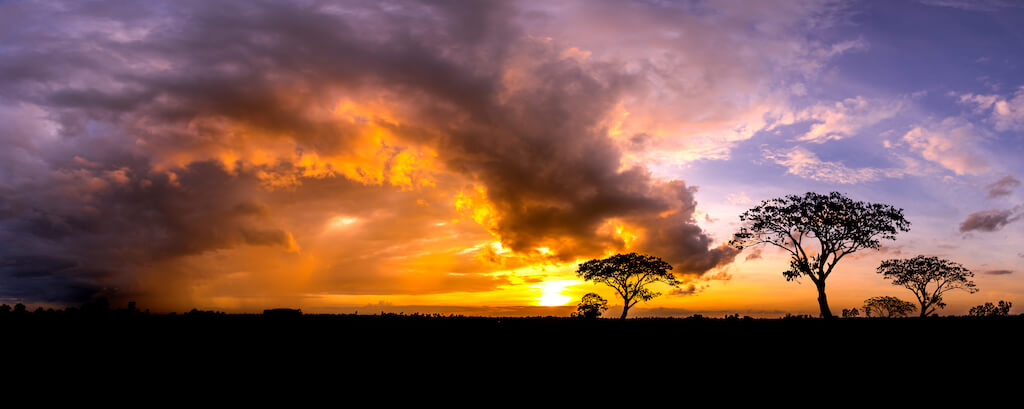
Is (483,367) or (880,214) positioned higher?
(880,214)

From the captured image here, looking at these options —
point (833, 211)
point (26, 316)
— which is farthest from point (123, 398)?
point (833, 211)

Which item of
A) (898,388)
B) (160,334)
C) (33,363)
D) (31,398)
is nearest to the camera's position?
(31,398)

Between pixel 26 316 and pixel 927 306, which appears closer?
pixel 26 316

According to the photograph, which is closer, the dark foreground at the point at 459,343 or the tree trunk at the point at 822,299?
the dark foreground at the point at 459,343

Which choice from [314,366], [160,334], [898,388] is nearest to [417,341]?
[314,366]

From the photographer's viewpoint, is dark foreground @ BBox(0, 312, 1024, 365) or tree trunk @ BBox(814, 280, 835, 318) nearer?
dark foreground @ BBox(0, 312, 1024, 365)

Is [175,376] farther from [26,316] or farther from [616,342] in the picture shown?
[26,316]

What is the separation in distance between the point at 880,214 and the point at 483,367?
2490 inches

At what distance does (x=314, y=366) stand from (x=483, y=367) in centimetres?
447

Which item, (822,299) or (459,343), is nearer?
(459,343)

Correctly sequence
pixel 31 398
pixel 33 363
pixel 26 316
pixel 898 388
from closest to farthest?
pixel 31 398 → pixel 898 388 → pixel 33 363 → pixel 26 316

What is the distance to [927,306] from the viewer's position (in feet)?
295

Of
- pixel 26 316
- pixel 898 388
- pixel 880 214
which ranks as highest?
pixel 880 214

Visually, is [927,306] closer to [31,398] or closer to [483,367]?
[483,367]
